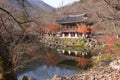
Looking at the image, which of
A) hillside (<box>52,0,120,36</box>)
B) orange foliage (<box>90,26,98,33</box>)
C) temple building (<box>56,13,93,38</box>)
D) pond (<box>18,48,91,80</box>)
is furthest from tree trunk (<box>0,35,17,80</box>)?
temple building (<box>56,13,93,38</box>)

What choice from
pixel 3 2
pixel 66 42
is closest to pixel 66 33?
pixel 66 42

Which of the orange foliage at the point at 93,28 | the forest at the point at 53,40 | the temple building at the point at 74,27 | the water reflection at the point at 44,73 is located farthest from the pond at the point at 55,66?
the temple building at the point at 74,27

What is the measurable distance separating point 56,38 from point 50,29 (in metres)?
3.90

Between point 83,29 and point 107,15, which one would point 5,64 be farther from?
point 83,29

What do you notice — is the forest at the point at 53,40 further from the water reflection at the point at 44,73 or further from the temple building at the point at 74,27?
the water reflection at the point at 44,73

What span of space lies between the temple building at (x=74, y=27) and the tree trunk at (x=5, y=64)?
1517 inches

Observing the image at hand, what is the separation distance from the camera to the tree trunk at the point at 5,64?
5.19 m

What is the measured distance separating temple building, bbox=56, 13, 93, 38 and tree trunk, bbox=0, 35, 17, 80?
3853cm

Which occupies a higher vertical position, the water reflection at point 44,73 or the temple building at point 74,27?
the temple building at point 74,27

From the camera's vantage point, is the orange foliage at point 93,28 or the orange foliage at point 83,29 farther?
the orange foliage at point 83,29

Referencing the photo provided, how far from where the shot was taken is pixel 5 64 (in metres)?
5.28

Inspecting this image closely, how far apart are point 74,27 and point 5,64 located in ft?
144

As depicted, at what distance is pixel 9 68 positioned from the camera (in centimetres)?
533

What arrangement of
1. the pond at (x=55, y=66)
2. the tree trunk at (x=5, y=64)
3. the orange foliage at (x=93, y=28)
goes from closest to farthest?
1. the tree trunk at (x=5, y=64)
2. the pond at (x=55, y=66)
3. the orange foliage at (x=93, y=28)
